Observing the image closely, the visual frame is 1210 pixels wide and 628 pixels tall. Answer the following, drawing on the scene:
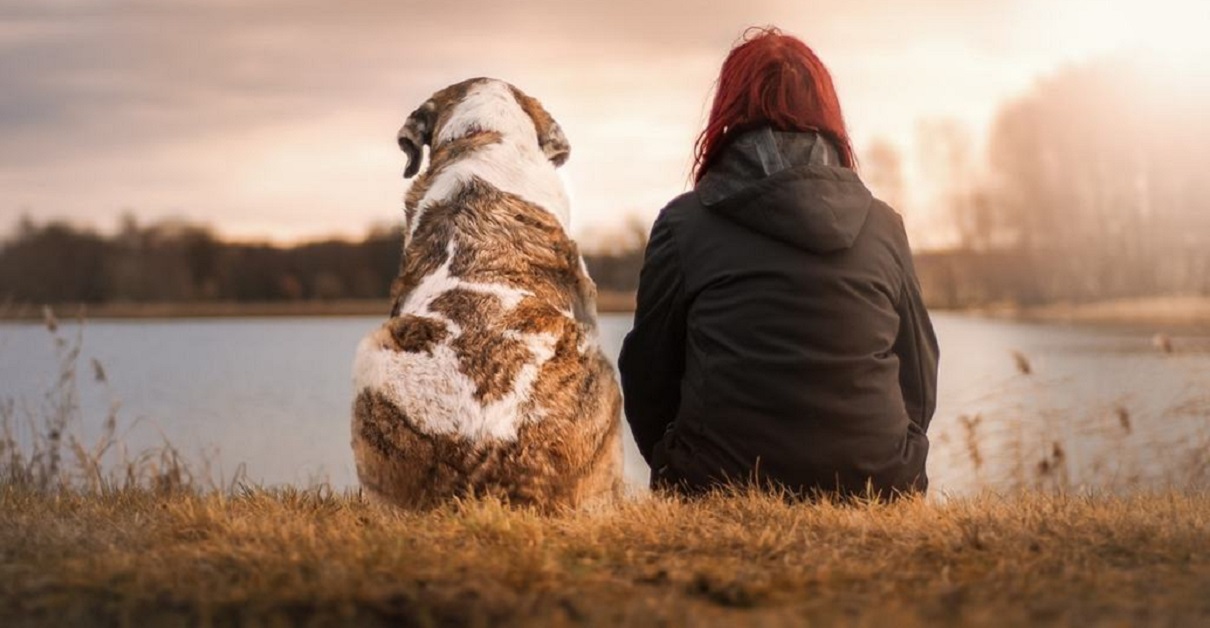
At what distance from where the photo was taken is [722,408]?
499cm

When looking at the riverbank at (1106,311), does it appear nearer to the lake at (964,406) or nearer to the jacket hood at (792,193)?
the lake at (964,406)

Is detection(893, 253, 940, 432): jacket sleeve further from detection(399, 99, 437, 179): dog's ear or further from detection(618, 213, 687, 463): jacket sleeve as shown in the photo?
detection(399, 99, 437, 179): dog's ear

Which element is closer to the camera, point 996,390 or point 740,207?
point 740,207

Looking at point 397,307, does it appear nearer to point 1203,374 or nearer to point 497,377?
point 497,377

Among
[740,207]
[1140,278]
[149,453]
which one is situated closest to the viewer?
[740,207]

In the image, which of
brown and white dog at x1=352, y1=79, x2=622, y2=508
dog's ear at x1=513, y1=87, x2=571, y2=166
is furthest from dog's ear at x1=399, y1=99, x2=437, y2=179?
brown and white dog at x1=352, y1=79, x2=622, y2=508

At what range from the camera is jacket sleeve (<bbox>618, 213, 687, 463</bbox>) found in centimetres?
517

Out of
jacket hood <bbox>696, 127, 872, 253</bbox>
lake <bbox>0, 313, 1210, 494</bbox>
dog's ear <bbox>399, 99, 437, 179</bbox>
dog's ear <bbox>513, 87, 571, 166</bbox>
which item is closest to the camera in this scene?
jacket hood <bbox>696, 127, 872, 253</bbox>

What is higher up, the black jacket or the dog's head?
the dog's head

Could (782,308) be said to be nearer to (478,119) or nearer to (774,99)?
(774,99)

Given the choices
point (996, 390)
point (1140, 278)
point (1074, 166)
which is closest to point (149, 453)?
point (996, 390)

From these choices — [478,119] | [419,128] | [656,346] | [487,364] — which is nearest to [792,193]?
[656,346]

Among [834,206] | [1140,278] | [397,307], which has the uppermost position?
[834,206]

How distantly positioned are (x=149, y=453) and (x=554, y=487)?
5.02 metres
